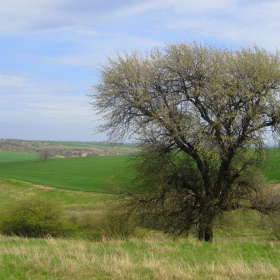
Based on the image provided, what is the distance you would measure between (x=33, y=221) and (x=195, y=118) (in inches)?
547

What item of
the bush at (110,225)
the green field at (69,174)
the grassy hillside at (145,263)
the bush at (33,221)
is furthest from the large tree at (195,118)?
the green field at (69,174)

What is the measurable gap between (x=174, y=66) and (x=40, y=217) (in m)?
14.4

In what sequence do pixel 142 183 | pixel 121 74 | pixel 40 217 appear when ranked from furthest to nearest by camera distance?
pixel 40 217, pixel 142 183, pixel 121 74

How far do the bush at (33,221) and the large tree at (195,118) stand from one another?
9.61 m

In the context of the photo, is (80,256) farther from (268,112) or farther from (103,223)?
(103,223)

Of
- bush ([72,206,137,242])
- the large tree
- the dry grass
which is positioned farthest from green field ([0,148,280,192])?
the dry grass

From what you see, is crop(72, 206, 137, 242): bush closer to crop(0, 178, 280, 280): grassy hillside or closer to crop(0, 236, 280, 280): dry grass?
crop(0, 178, 280, 280): grassy hillside

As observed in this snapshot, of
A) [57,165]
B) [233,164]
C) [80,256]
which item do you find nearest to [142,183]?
[233,164]

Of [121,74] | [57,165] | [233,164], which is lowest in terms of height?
[57,165]

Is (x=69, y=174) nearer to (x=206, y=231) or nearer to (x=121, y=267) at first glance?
(x=206, y=231)

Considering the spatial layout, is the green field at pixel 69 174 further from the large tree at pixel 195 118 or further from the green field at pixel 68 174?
the large tree at pixel 195 118

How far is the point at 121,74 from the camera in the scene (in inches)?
547

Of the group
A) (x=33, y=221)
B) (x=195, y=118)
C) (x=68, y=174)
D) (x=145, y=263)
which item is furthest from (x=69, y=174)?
(x=145, y=263)

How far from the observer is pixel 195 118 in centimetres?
1354
